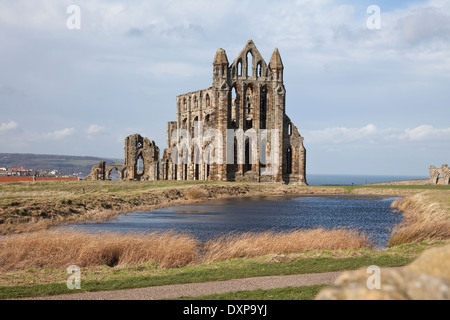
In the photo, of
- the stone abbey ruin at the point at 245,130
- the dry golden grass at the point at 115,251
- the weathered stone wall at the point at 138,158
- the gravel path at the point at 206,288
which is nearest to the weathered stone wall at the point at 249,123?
the stone abbey ruin at the point at 245,130

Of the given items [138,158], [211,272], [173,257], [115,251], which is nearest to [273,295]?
[211,272]

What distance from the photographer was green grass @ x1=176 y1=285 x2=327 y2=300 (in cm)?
985

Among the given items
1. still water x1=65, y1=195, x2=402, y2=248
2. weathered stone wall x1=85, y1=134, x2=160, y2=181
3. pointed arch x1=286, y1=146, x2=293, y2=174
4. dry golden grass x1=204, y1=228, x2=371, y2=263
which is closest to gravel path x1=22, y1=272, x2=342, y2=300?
dry golden grass x1=204, y1=228, x2=371, y2=263

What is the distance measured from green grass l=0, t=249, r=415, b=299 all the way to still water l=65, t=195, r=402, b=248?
695 centimetres

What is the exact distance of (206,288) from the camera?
11.2 metres

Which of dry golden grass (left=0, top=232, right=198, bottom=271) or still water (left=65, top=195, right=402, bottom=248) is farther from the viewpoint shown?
still water (left=65, top=195, right=402, bottom=248)

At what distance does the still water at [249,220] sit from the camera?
2705cm

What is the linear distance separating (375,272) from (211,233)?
71.3 ft

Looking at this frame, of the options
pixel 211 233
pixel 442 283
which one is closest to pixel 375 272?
pixel 442 283

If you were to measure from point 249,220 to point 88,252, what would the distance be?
18.2 m

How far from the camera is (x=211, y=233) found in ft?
84.5

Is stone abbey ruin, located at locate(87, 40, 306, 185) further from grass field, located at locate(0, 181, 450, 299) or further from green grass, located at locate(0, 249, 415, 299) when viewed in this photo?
green grass, located at locate(0, 249, 415, 299)
